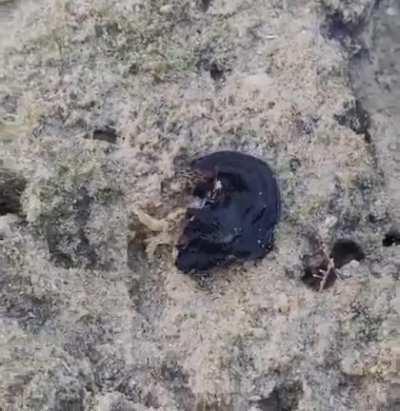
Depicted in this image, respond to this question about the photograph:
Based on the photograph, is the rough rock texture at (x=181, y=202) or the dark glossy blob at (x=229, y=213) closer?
the rough rock texture at (x=181, y=202)

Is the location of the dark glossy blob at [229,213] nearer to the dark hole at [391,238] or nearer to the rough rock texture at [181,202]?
the rough rock texture at [181,202]

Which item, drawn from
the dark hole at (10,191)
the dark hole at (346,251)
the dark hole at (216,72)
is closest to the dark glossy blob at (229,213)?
the dark hole at (346,251)

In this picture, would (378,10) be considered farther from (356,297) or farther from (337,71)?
(356,297)

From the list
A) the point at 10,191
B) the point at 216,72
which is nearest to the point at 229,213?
the point at 216,72

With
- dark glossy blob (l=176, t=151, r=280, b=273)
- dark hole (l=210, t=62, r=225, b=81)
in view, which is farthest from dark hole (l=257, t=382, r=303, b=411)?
dark hole (l=210, t=62, r=225, b=81)

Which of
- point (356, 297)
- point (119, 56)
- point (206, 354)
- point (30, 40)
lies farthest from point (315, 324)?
point (30, 40)
